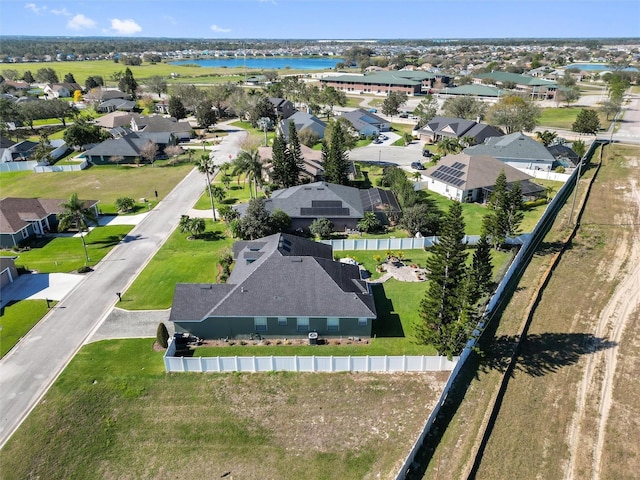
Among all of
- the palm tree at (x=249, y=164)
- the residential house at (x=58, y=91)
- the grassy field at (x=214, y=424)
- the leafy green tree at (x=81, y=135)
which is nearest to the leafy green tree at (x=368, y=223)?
the palm tree at (x=249, y=164)

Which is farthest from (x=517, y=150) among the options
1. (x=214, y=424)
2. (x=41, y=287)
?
(x=41, y=287)

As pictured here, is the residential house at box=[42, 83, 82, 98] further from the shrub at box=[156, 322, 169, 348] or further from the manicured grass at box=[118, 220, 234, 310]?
the shrub at box=[156, 322, 169, 348]

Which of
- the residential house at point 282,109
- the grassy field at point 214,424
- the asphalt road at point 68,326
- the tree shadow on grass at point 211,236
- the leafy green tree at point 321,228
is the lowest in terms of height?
the grassy field at point 214,424

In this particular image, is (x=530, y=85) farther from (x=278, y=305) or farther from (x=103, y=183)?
(x=278, y=305)

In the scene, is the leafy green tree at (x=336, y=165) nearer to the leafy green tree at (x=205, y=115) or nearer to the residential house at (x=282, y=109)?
the residential house at (x=282, y=109)

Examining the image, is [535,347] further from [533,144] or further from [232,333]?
[533,144]
